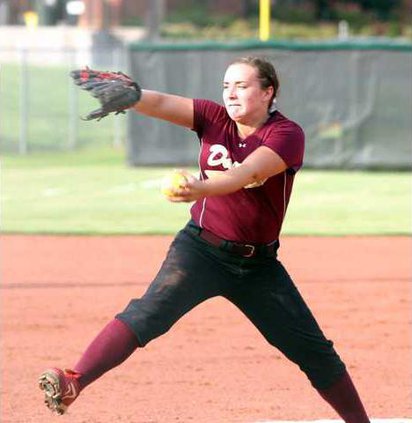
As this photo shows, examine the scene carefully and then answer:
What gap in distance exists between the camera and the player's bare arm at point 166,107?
5.30 meters

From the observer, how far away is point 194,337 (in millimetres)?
8758

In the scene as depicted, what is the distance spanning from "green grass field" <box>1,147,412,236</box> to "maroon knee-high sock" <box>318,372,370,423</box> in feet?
27.7

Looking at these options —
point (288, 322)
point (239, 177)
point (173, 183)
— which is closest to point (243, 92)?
point (239, 177)

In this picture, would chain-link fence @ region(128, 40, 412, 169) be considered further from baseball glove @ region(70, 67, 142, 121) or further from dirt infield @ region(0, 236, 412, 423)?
baseball glove @ region(70, 67, 142, 121)

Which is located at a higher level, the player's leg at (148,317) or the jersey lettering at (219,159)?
the jersey lettering at (219,159)

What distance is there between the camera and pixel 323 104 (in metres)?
21.5

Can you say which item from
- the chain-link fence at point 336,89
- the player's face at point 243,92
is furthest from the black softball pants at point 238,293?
the chain-link fence at point 336,89

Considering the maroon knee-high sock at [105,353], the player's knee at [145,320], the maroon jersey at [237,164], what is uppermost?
the maroon jersey at [237,164]

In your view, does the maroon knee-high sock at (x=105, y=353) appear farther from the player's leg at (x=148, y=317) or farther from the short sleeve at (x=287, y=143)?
the short sleeve at (x=287, y=143)

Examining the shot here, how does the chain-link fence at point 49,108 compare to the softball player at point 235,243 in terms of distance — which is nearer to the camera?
the softball player at point 235,243

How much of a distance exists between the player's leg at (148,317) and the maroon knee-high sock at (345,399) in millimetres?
714

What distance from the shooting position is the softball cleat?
5016mm

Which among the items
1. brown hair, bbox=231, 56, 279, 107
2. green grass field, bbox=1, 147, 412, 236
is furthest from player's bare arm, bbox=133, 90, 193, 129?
green grass field, bbox=1, 147, 412, 236

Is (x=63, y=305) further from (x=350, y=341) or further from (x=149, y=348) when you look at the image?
(x=350, y=341)
